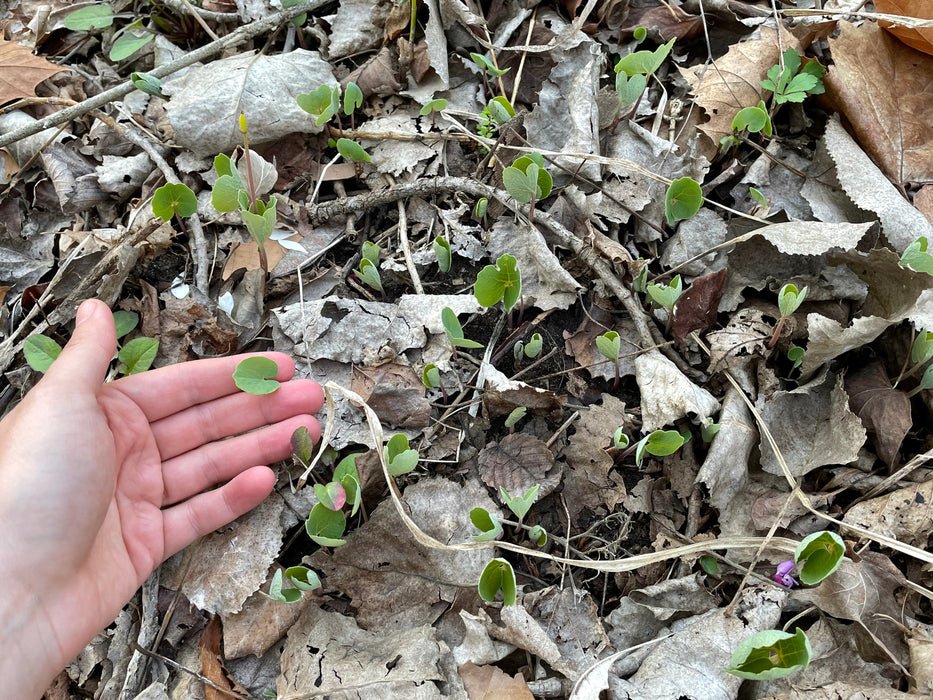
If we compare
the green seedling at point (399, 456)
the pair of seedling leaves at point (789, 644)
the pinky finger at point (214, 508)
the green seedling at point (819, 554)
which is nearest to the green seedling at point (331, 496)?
the green seedling at point (399, 456)

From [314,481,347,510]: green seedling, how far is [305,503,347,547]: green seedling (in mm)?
19

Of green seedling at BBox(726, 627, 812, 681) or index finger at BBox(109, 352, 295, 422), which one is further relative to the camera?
index finger at BBox(109, 352, 295, 422)

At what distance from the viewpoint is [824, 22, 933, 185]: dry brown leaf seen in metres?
2.14

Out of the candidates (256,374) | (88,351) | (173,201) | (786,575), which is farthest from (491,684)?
(173,201)

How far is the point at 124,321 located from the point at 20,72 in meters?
1.33

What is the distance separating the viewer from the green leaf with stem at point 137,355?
6.91 ft

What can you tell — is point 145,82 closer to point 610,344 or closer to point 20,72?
point 20,72

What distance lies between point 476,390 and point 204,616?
40.8 inches

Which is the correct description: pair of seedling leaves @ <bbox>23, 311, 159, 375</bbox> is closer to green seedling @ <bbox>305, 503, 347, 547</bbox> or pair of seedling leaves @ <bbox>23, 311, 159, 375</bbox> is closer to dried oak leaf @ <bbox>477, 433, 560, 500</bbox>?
green seedling @ <bbox>305, 503, 347, 547</bbox>

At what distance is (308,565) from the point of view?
5.98 ft

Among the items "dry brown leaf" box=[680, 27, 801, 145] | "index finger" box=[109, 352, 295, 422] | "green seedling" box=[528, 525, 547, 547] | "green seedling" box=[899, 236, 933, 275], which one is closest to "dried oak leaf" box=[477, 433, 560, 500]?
"green seedling" box=[528, 525, 547, 547]

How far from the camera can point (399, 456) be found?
1.71m

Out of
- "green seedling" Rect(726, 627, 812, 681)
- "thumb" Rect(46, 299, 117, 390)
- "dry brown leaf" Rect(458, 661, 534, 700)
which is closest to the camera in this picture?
"green seedling" Rect(726, 627, 812, 681)

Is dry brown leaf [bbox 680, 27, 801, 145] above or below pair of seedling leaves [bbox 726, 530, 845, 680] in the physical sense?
above
